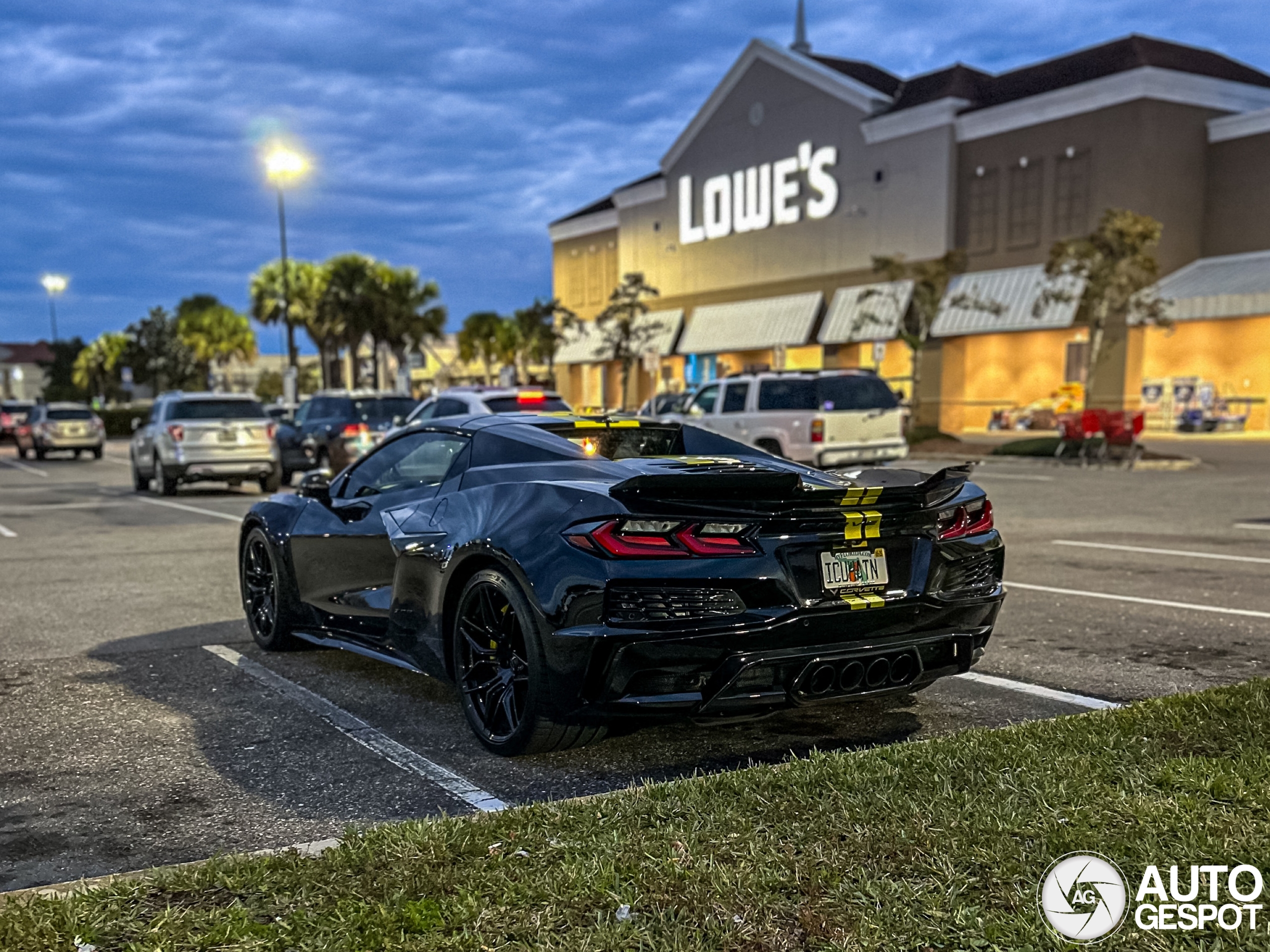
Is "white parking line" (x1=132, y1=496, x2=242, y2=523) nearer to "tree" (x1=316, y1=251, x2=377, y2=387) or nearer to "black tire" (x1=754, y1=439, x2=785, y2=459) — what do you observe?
"black tire" (x1=754, y1=439, x2=785, y2=459)

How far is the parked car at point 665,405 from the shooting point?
20594 millimetres

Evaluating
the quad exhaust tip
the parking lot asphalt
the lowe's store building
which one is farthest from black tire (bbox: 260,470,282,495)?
the lowe's store building

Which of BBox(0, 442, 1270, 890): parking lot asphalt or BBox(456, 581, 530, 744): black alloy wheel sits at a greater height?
BBox(456, 581, 530, 744): black alloy wheel

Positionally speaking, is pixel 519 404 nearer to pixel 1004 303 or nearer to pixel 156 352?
pixel 1004 303

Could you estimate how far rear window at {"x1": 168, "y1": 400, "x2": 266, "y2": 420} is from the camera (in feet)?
62.3

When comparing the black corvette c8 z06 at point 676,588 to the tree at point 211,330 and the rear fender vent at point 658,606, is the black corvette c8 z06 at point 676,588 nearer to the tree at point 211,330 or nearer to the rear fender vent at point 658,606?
the rear fender vent at point 658,606

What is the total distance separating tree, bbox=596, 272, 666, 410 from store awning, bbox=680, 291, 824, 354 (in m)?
2.07

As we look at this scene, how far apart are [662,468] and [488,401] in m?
11.1

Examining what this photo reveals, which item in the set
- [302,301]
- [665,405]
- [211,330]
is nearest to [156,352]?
[211,330]

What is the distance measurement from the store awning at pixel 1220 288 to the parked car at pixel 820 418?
15964 mm

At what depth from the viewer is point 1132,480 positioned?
20.4 m

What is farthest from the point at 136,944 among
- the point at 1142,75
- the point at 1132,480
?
the point at 1142,75

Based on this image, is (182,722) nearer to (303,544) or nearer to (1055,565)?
(303,544)

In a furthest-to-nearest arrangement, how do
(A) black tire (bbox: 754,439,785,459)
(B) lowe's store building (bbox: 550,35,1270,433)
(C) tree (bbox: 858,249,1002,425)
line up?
(C) tree (bbox: 858,249,1002,425)
(B) lowe's store building (bbox: 550,35,1270,433)
(A) black tire (bbox: 754,439,785,459)
